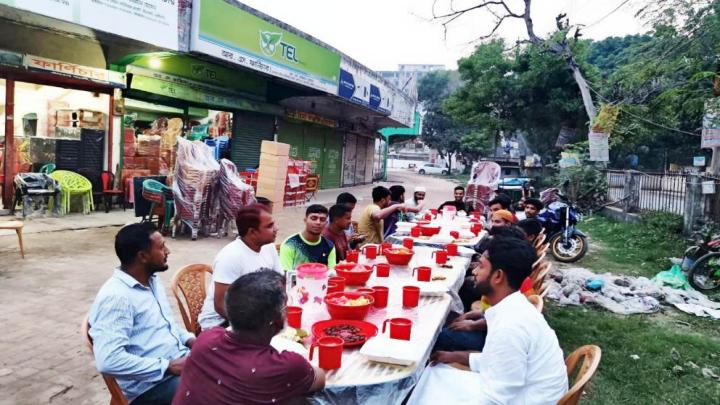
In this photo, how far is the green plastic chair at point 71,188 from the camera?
33.5 ft

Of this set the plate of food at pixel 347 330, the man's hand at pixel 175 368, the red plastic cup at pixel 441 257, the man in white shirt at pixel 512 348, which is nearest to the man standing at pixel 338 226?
the red plastic cup at pixel 441 257

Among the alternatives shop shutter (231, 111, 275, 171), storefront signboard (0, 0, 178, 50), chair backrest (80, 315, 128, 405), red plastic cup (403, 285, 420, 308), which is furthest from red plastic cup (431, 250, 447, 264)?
shop shutter (231, 111, 275, 171)

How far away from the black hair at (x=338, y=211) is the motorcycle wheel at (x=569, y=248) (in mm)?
5645

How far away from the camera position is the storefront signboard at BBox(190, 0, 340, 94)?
10397mm

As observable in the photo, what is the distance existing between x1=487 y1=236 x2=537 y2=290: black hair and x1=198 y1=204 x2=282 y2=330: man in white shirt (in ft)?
4.59

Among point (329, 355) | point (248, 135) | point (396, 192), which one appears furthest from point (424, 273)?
point (248, 135)

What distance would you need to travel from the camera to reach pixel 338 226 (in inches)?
192

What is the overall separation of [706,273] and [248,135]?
11935mm

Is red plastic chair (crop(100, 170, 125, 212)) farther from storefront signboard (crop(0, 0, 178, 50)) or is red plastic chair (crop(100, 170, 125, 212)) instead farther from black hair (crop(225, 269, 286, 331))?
black hair (crop(225, 269, 286, 331))

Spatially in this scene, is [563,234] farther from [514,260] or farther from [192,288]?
[192,288]

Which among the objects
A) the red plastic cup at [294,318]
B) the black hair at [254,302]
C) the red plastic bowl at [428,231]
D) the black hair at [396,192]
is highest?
the black hair at [396,192]

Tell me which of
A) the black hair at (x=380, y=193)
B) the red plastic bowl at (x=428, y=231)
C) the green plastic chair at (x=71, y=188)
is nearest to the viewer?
the red plastic bowl at (x=428, y=231)

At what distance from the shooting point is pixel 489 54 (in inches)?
894

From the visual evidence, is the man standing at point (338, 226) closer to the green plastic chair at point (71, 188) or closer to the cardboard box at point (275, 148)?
the cardboard box at point (275, 148)
